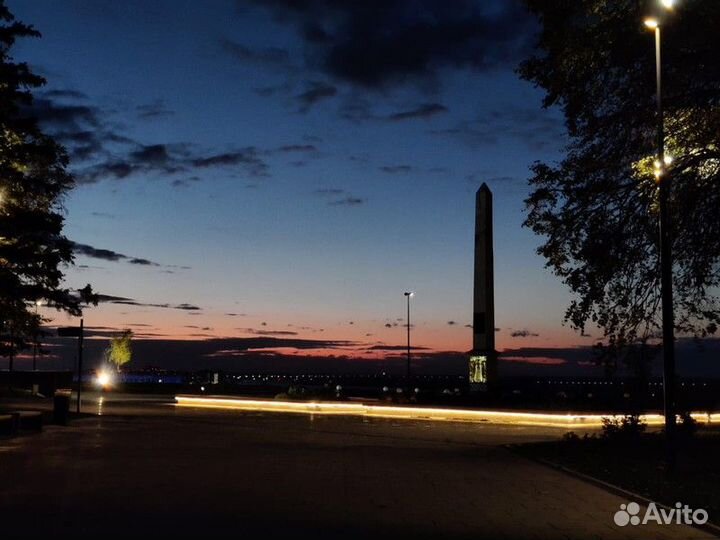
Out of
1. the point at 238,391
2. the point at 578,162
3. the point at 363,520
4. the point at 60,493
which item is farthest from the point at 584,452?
the point at 238,391

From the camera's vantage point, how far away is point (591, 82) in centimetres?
1942

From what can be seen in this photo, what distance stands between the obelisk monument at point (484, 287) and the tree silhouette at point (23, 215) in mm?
17303

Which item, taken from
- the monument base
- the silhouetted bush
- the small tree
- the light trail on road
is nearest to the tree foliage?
the silhouetted bush

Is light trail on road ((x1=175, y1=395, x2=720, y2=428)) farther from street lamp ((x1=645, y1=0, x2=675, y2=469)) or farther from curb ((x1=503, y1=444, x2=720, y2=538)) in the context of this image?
street lamp ((x1=645, y1=0, x2=675, y2=469))

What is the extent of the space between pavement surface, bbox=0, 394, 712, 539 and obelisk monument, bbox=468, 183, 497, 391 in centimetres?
1421

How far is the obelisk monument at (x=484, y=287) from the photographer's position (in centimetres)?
3772

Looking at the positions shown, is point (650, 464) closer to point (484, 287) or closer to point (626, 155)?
point (626, 155)

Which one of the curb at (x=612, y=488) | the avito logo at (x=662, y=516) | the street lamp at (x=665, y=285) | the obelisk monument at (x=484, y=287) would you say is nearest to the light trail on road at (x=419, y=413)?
the obelisk monument at (x=484, y=287)

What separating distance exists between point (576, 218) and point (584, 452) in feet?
16.9

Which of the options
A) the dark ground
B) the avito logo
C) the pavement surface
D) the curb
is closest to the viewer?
the pavement surface

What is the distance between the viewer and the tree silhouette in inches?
1002

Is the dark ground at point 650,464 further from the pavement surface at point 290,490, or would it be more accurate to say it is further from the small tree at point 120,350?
the small tree at point 120,350

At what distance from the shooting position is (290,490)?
13445 mm

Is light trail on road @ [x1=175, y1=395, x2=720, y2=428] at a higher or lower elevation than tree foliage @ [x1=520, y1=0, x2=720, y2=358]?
lower
